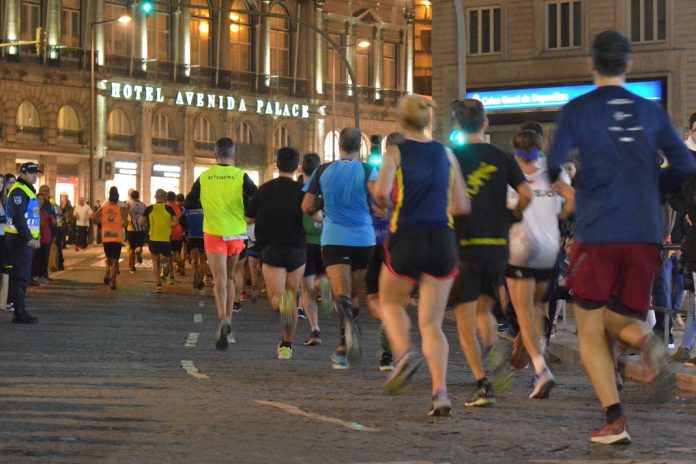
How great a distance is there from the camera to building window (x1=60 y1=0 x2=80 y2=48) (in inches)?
2736

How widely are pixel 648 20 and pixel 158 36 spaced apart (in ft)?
115

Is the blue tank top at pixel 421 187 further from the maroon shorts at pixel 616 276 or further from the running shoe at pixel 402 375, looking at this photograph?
the maroon shorts at pixel 616 276

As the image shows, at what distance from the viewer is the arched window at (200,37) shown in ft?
251

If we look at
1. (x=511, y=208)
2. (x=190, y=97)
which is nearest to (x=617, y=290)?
(x=511, y=208)

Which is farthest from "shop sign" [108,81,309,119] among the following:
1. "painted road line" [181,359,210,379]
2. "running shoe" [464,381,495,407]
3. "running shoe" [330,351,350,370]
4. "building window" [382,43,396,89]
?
"running shoe" [464,381,495,407]

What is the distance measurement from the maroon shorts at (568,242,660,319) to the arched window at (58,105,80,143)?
61.1 m

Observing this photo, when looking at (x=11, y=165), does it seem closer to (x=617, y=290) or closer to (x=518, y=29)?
(x=518, y=29)

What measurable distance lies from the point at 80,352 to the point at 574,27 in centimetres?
3284

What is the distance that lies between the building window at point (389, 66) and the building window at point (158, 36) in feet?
46.2

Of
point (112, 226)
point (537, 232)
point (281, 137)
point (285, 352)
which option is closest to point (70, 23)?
point (281, 137)

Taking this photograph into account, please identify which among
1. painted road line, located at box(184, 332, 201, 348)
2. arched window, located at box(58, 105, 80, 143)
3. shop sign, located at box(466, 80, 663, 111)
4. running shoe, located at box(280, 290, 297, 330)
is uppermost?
arched window, located at box(58, 105, 80, 143)

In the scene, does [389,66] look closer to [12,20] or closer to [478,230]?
[12,20]

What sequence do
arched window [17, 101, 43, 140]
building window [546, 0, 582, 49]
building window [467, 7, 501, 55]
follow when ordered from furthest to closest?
arched window [17, 101, 43, 140], building window [467, 7, 501, 55], building window [546, 0, 582, 49]

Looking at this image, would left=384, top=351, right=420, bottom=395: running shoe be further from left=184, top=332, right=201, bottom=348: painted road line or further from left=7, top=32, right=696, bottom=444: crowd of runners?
left=184, top=332, right=201, bottom=348: painted road line
